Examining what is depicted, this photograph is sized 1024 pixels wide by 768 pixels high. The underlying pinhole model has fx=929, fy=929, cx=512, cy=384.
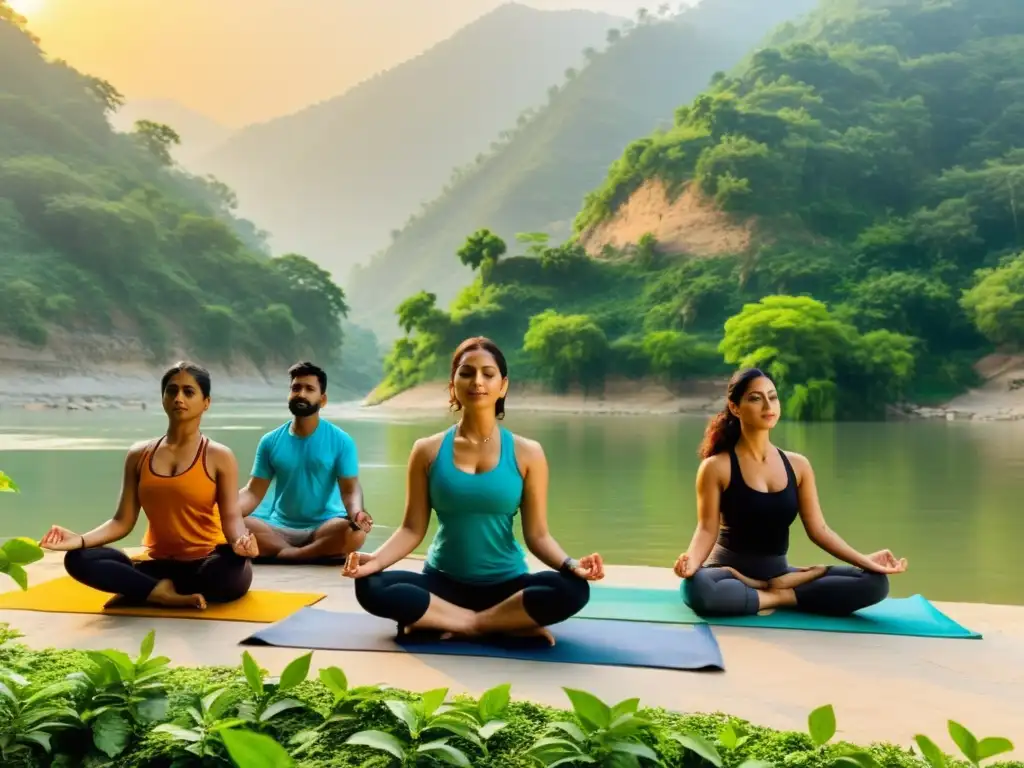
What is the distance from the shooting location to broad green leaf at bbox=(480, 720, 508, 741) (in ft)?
7.13

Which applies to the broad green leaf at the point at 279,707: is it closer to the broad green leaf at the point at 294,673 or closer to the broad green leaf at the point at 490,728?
the broad green leaf at the point at 294,673

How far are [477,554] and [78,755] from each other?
5.11ft

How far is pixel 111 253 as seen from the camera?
50500 mm

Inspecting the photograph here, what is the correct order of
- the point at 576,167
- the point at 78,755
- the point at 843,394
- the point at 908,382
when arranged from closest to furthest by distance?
the point at 78,755 → the point at 843,394 → the point at 908,382 → the point at 576,167

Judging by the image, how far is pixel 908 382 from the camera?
3659cm

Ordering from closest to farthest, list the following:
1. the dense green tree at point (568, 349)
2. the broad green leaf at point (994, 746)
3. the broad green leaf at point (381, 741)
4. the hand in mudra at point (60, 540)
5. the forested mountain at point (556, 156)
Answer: the broad green leaf at point (994, 746), the broad green leaf at point (381, 741), the hand in mudra at point (60, 540), the dense green tree at point (568, 349), the forested mountain at point (556, 156)

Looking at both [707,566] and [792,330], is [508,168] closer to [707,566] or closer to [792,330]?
[792,330]

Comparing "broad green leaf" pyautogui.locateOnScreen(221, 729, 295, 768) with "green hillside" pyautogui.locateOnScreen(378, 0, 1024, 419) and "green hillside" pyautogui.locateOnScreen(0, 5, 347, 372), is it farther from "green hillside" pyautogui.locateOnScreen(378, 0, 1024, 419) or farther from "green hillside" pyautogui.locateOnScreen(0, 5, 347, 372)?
"green hillside" pyautogui.locateOnScreen(0, 5, 347, 372)

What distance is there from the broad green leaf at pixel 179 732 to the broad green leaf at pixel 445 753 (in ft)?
1.72

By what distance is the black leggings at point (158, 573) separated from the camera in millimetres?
3879

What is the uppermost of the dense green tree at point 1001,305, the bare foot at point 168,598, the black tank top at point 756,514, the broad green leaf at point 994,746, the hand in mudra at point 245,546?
the dense green tree at point 1001,305

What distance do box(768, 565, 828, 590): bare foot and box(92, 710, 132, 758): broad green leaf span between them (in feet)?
8.76

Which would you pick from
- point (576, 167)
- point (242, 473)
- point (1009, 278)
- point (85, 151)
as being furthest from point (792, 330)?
point (576, 167)

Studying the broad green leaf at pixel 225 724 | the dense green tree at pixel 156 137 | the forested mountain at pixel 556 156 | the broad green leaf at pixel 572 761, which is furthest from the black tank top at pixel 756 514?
the forested mountain at pixel 556 156
